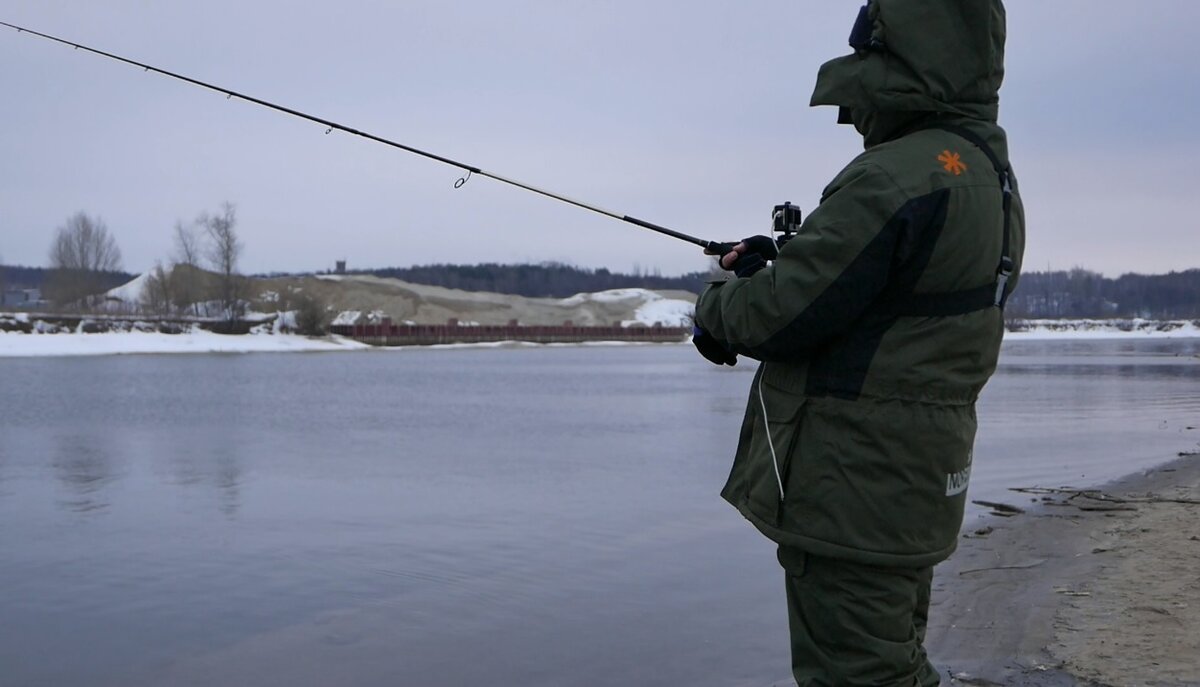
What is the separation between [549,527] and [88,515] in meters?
3.16

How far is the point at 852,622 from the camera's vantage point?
2195mm

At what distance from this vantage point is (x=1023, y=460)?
34.0 ft

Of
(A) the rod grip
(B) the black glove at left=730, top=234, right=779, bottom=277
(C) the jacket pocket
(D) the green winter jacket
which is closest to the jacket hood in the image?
(D) the green winter jacket

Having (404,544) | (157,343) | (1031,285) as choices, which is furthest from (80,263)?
(1031,285)

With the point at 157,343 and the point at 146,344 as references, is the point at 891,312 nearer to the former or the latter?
the point at 146,344

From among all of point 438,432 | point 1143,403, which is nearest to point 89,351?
point 438,432

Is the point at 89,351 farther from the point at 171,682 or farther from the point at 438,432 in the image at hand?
the point at 171,682

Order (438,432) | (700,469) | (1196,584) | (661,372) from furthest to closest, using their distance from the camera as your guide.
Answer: (661,372), (438,432), (700,469), (1196,584)

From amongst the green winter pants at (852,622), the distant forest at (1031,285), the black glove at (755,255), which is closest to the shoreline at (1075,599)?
the green winter pants at (852,622)

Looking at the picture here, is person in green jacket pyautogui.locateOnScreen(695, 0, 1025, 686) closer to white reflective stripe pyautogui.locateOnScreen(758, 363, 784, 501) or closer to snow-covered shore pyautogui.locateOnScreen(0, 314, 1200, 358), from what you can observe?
white reflective stripe pyautogui.locateOnScreen(758, 363, 784, 501)

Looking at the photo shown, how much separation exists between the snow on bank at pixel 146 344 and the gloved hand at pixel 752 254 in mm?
41270

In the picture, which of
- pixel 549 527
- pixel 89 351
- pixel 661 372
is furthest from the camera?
pixel 89 351

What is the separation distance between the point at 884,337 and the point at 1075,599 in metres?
3.18

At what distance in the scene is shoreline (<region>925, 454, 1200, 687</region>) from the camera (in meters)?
3.75
